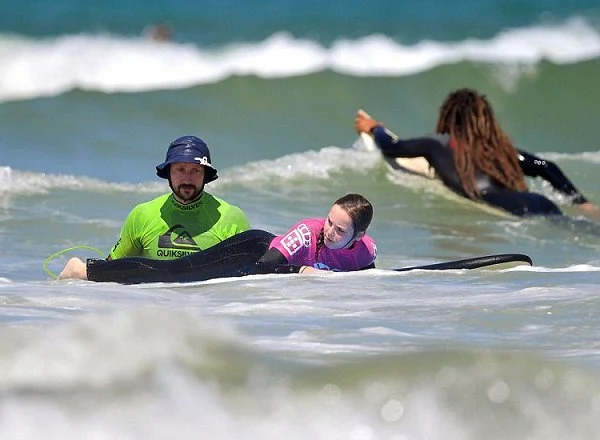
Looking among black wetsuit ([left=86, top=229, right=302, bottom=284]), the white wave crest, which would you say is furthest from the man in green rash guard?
the white wave crest

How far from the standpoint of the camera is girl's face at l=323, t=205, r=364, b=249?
6.13 meters

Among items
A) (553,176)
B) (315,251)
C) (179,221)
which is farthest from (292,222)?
(315,251)

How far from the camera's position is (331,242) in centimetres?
626

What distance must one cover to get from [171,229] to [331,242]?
101 centimetres

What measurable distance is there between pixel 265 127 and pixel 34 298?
9601 mm

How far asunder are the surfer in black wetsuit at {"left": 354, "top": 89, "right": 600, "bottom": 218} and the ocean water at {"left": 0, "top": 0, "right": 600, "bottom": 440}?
19 centimetres

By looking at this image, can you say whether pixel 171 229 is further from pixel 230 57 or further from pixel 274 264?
pixel 230 57

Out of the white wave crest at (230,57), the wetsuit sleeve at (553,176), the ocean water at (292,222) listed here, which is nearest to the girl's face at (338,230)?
the ocean water at (292,222)

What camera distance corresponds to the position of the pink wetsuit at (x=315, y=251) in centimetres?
626

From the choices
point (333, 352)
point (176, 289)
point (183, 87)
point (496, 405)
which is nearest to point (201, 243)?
point (176, 289)

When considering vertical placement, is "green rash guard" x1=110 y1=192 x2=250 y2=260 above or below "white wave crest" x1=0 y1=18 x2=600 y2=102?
below

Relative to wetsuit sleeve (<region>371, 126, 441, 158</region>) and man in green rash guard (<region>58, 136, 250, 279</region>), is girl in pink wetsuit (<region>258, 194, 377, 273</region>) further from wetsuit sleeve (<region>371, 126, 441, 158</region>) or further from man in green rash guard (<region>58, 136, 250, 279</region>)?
wetsuit sleeve (<region>371, 126, 441, 158</region>)

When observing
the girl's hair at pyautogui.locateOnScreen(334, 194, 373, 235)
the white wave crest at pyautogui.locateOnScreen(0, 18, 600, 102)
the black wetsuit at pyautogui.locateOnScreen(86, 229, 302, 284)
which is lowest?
the black wetsuit at pyautogui.locateOnScreen(86, 229, 302, 284)

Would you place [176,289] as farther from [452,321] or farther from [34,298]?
[452,321]
